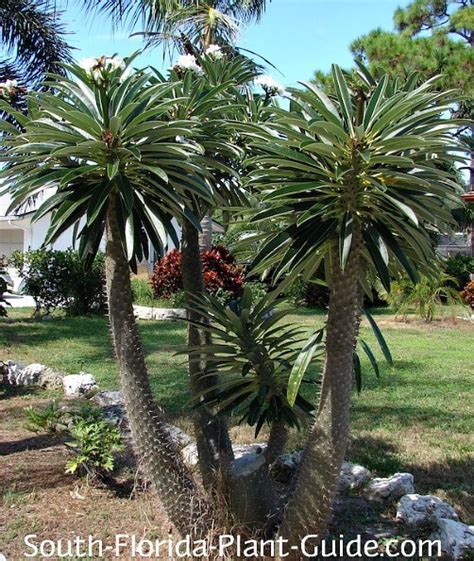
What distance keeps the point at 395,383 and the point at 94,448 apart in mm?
4546

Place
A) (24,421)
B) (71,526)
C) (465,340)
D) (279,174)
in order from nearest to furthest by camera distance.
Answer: (279,174) < (71,526) < (24,421) < (465,340)

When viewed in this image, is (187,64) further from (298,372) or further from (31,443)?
(31,443)

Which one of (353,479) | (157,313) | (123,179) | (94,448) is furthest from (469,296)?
(123,179)

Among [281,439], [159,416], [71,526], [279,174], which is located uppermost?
[279,174]

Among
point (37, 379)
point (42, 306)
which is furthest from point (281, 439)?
point (42, 306)

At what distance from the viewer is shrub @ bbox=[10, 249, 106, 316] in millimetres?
14242

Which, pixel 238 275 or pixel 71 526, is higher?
pixel 238 275

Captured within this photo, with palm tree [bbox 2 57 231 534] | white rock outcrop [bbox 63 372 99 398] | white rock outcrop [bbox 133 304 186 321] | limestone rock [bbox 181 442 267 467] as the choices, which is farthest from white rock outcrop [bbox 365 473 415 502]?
white rock outcrop [bbox 133 304 186 321]

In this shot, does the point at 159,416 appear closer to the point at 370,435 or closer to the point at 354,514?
the point at 354,514

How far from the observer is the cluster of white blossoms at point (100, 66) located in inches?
112

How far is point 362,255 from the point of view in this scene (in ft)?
9.63

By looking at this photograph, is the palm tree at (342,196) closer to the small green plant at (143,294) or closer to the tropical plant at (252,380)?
the tropical plant at (252,380)

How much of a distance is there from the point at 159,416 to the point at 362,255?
50.1 inches

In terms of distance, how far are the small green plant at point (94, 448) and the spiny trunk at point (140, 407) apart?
49.2 inches
